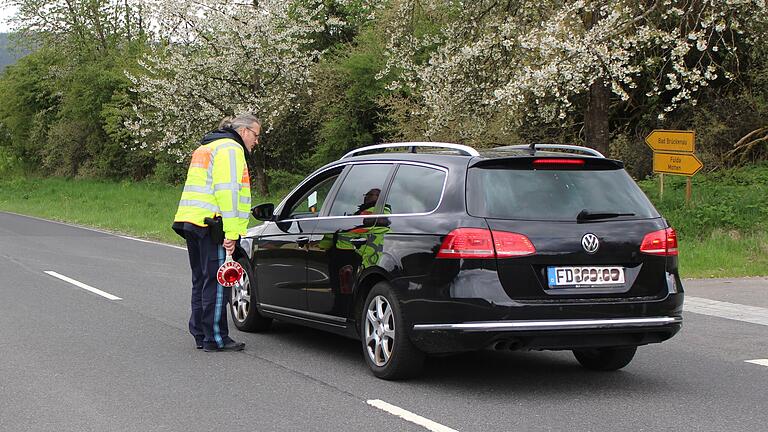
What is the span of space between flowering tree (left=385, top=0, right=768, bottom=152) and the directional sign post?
759 mm

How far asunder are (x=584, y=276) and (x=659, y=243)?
663mm

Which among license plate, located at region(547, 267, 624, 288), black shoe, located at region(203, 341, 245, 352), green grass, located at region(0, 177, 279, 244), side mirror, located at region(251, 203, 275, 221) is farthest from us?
green grass, located at region(0, 177, 279, 244)

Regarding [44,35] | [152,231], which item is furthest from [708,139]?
[44,35]

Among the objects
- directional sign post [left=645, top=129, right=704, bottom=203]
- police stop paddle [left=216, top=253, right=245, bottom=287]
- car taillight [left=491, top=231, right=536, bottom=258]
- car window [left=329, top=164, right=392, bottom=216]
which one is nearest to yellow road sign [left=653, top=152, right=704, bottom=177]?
directional sign post [left=645, top=129, right=704, bottom=203]

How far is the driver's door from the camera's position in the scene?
26.6ft

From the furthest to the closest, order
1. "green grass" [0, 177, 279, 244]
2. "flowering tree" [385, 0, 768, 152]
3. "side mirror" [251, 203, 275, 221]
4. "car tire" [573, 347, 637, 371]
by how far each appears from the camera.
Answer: "green grass" [0, 177, 279, 244] < "flowering tree" [385, 0, 768, 152] < "side mirror" [251, 203, 275, 221] < "car tire" [573, 347, 637, 371]

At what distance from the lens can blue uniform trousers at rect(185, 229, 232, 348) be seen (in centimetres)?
809

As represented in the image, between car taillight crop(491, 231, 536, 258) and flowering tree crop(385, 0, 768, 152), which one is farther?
flowering tree crop(385, 0, 768, 152)

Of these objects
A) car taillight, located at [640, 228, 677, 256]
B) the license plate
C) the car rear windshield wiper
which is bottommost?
the license plate

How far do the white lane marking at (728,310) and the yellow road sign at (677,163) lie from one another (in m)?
6.57

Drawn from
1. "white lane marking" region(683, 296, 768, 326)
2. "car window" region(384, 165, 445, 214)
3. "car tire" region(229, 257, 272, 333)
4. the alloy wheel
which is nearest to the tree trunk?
"white lane marking" region(683, 296, 768, 326)

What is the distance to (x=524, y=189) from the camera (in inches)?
262

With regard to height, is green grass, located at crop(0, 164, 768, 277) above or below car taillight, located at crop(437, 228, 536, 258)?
below

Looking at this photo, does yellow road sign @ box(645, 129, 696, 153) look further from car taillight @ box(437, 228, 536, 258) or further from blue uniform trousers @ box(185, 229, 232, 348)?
car taillight @ box(437, 228, 536, 258)
